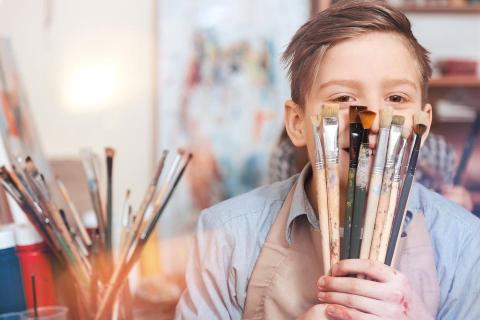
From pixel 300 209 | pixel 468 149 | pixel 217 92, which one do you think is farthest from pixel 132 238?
pixel 217 92

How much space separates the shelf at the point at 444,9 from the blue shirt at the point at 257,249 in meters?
1.03

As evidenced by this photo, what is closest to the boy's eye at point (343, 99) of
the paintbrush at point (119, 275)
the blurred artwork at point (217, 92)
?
the paintbrush at point (119, 275)

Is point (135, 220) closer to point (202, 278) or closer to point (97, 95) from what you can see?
point (202, 278)

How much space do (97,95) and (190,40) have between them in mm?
241

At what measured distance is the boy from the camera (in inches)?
21.1

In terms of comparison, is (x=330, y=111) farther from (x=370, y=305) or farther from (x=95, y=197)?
(x=95, y=197)

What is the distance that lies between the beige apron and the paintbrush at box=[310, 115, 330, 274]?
2.0 inches

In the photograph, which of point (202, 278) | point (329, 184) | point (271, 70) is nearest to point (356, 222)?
point (329, 184)

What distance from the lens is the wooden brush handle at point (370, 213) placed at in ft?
1.57

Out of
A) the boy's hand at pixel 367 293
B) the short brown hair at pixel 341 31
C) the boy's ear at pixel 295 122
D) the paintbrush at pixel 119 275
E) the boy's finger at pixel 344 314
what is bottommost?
the paintbrush at pixel 119 275

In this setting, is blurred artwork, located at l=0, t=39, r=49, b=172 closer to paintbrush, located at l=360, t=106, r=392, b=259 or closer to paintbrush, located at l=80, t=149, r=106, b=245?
paintbrush, located at l=80, t=149, r=106, b=245

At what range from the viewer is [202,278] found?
607 millimetres

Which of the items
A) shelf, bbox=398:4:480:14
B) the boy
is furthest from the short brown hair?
shelf, bbox=398:4:480:14

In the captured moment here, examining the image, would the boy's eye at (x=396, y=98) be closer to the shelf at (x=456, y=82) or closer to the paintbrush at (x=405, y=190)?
the paintbrush at (x=405, y=190)
